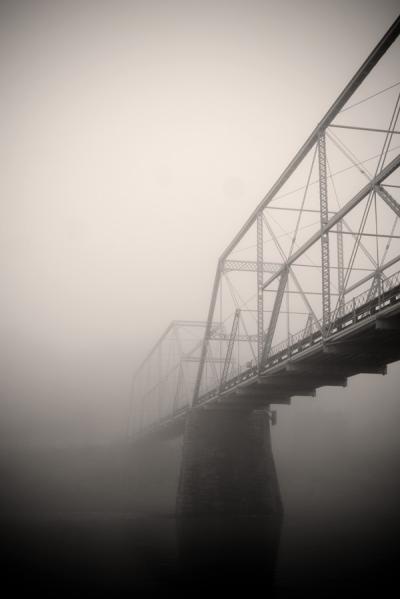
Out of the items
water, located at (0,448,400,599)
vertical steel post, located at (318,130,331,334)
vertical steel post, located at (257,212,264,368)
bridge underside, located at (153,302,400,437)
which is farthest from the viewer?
vertical steel post, located at (257,212,264,368)

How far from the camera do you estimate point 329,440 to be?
83875 millimetres

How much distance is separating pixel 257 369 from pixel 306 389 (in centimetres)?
419

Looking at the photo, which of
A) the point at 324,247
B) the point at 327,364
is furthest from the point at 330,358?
the point at 324,247

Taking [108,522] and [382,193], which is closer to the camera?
[382,193]

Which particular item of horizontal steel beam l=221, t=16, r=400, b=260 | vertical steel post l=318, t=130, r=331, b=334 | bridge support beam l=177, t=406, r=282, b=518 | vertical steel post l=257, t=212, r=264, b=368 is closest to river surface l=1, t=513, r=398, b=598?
bridge support beam l=177, t=406, r=282, b=518

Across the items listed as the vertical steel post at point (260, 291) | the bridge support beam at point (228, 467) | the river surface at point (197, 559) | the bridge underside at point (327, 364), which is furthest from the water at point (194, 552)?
the vertical steel post at point (260, 291)

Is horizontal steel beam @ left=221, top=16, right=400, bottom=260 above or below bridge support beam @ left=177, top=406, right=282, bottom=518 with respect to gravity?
above

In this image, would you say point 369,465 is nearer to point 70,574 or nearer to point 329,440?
point 329,440

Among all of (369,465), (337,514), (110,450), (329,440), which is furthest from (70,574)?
(329,440)

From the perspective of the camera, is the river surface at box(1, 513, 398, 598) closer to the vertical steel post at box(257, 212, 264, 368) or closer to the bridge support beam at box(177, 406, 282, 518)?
the bridge support beam at box(177, 406, 282, 518)

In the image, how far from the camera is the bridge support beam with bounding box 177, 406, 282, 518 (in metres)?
31.4

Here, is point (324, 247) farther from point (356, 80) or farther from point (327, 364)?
point (356, 80)

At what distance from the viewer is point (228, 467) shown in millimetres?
32469

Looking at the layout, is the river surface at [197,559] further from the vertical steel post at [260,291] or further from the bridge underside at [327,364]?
the vertical steel post at [260,291]
